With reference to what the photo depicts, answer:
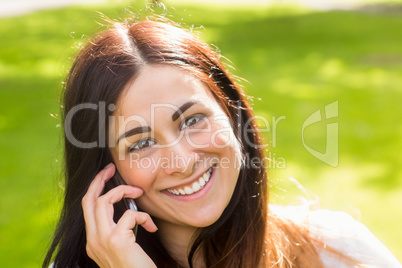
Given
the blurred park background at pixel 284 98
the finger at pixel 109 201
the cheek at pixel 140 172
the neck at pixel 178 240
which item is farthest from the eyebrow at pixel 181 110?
the blurred park background at pixel 284 98

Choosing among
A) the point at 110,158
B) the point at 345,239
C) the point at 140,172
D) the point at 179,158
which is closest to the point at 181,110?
the point at 179,158

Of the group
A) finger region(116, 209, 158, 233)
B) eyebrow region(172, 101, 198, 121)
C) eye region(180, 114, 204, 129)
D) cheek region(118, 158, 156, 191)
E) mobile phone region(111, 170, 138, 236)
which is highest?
eyebrow region(172, 101, 198, 121)

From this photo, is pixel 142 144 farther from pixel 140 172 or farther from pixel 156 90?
pixel 156 90

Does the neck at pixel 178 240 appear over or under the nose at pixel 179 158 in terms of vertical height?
under

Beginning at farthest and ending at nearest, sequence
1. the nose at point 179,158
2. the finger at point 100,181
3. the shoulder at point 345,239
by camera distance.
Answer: the shoulder at point 345,239
the finger at point 100,181
the nose at point 179,158

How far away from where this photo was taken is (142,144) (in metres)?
2.72

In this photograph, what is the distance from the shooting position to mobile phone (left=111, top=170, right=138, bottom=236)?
111 inches

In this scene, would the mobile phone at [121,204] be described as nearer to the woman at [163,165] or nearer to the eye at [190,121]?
the woman at [163,165]

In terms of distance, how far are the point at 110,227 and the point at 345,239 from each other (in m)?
1.18

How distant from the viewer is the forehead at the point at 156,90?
8.67 ft

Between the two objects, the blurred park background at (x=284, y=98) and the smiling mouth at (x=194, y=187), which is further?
the blurred park background at (x=284, y=98)

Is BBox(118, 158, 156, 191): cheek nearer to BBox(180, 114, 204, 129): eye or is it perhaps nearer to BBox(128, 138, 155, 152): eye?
BBox(128, 138, 155, 152): eye

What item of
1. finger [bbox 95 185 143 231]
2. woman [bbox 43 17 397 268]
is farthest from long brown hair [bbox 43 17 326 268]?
finger [bbox 95 185 143 231]

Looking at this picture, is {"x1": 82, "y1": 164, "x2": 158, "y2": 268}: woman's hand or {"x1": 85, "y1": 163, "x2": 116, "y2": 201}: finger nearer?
{"x1": 82, "y1": 164, "x2": 158, "y2": 268}: woman's hand
